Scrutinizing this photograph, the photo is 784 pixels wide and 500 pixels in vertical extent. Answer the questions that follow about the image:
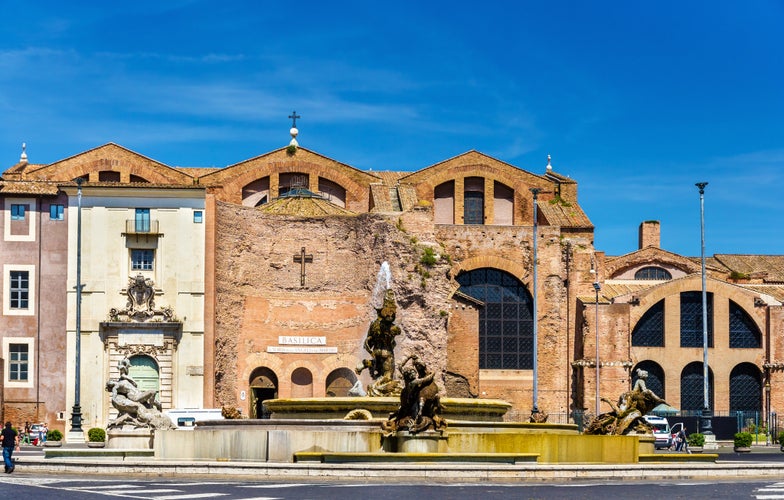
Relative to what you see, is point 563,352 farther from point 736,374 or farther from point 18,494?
point 18,494

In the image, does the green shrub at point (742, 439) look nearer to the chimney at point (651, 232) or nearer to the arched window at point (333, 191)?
the arched window at point (333, 191)

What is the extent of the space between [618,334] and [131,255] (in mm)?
22731

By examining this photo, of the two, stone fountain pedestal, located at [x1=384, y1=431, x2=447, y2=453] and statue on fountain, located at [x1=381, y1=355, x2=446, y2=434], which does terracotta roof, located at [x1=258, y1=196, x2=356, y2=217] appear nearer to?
statue on fountain, located at [x1=381, y1=355, x2=446, y2=434]

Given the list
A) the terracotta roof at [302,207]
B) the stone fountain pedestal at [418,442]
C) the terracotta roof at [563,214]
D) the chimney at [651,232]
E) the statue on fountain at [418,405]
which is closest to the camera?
the stone fountain pedestal at [418,442]

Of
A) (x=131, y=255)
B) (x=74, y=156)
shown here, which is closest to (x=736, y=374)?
(x=131, y=255)

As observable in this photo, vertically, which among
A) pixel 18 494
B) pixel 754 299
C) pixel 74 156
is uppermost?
pixel 74 156

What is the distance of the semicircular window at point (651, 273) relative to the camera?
77312 millimetres

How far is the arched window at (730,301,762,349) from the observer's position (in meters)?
67.6

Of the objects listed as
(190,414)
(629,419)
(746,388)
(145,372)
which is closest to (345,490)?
(629,419)

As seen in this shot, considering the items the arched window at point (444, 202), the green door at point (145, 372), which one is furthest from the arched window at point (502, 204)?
the green door at point (145, 372)

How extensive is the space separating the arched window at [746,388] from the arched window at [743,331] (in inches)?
40.0

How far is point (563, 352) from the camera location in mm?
66875

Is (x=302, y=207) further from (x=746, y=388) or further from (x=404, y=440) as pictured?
(x=404, y=440)

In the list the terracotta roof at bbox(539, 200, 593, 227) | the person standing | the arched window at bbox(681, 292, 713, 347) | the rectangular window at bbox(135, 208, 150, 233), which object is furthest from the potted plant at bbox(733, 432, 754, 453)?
the person standing
